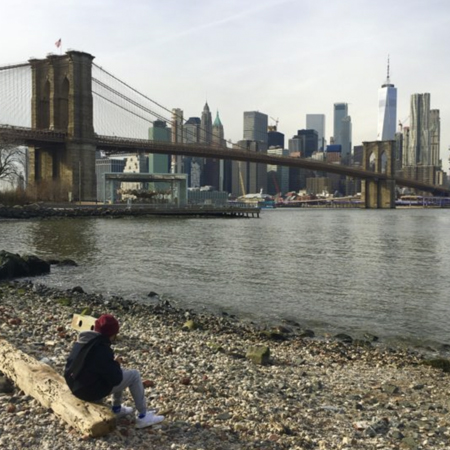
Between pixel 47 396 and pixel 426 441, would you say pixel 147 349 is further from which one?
pixel 426 441

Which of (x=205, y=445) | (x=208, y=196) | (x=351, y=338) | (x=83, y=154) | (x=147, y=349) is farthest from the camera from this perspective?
(x=208, y=196)

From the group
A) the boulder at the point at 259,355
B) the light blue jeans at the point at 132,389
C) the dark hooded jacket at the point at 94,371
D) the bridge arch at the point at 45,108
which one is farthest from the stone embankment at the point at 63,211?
the dark hooded jacket at the point at 94,371

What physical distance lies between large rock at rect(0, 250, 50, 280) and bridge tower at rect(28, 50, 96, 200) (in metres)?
52.7

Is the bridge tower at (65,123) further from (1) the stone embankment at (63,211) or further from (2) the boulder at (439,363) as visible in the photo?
(2) the boulder at (439,363)

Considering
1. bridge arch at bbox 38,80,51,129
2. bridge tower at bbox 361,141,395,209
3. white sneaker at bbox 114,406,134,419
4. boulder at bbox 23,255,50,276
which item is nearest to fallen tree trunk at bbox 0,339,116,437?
white sneaker at bbox 114,406,134,419

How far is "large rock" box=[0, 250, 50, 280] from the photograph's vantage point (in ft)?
56.1

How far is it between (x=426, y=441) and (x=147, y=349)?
4.33 meters

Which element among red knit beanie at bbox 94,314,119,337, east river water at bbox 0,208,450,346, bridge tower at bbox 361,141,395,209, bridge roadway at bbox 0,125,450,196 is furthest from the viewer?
bridge tower at bbox 361,141,395,209

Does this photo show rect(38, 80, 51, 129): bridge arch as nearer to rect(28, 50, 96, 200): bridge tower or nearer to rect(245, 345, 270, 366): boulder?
rect(28, 50, 96, 200): bridge tower

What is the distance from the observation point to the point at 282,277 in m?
18.7

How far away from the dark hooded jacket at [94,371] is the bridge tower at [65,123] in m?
67.4

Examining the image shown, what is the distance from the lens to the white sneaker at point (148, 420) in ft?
15.6

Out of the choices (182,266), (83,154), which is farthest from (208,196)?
(182,266)

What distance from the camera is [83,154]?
6894 centimetres
